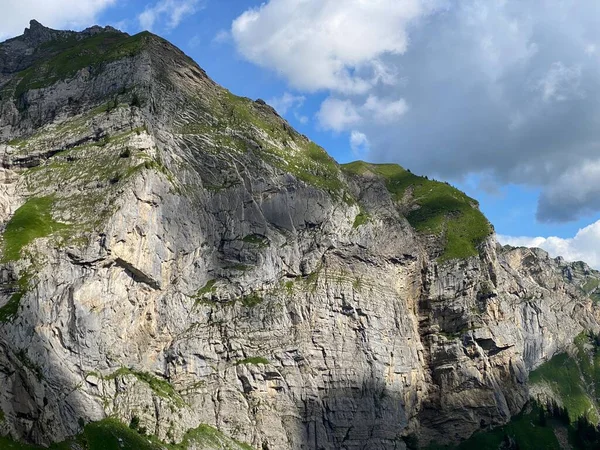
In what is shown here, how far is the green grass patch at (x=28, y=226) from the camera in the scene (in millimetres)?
130250

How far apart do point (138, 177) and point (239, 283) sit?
33.4 m

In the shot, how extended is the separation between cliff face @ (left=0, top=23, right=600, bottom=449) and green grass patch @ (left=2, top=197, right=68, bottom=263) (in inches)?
16.9

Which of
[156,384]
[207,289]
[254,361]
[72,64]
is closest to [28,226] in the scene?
[156,384]

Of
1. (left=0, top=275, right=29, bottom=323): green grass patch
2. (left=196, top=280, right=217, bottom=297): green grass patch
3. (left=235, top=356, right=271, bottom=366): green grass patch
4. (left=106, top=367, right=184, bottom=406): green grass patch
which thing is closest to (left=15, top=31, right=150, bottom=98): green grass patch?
(left=196, top=280, right=217, bottom=297): green grass patch

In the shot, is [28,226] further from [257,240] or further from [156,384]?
[257,240]

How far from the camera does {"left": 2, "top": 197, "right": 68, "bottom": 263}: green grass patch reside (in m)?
130

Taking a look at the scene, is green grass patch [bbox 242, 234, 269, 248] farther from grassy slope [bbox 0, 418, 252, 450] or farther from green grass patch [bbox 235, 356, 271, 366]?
grassy slope [bbox 0, 418, 252, 450]

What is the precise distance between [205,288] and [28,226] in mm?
40358

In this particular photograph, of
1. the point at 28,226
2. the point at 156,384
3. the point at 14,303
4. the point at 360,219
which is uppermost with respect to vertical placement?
the point at 360,219

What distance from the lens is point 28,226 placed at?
13612 centimetres

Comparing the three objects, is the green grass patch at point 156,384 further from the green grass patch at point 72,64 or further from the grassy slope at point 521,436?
the green grass patch at point 72,64

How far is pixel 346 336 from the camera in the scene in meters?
164

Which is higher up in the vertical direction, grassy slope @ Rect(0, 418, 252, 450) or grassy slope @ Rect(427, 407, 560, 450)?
grassy slope @ Rect(427, 407, 560, 450)

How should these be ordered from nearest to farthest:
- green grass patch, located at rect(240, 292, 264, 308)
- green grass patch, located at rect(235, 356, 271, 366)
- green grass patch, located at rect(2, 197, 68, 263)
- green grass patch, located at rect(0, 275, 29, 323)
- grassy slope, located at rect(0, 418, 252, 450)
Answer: grassy slope, located at rect(0, 418, 252, 450) < green grass patch, located at rect(0, 275, 29, 323) < green grass patch, located at rect(2, 197, 68, 263) < green grass patch, located at rect(235, 356, 271, 366) < green grass patch, located at rect(240, 292, 264, 308)
